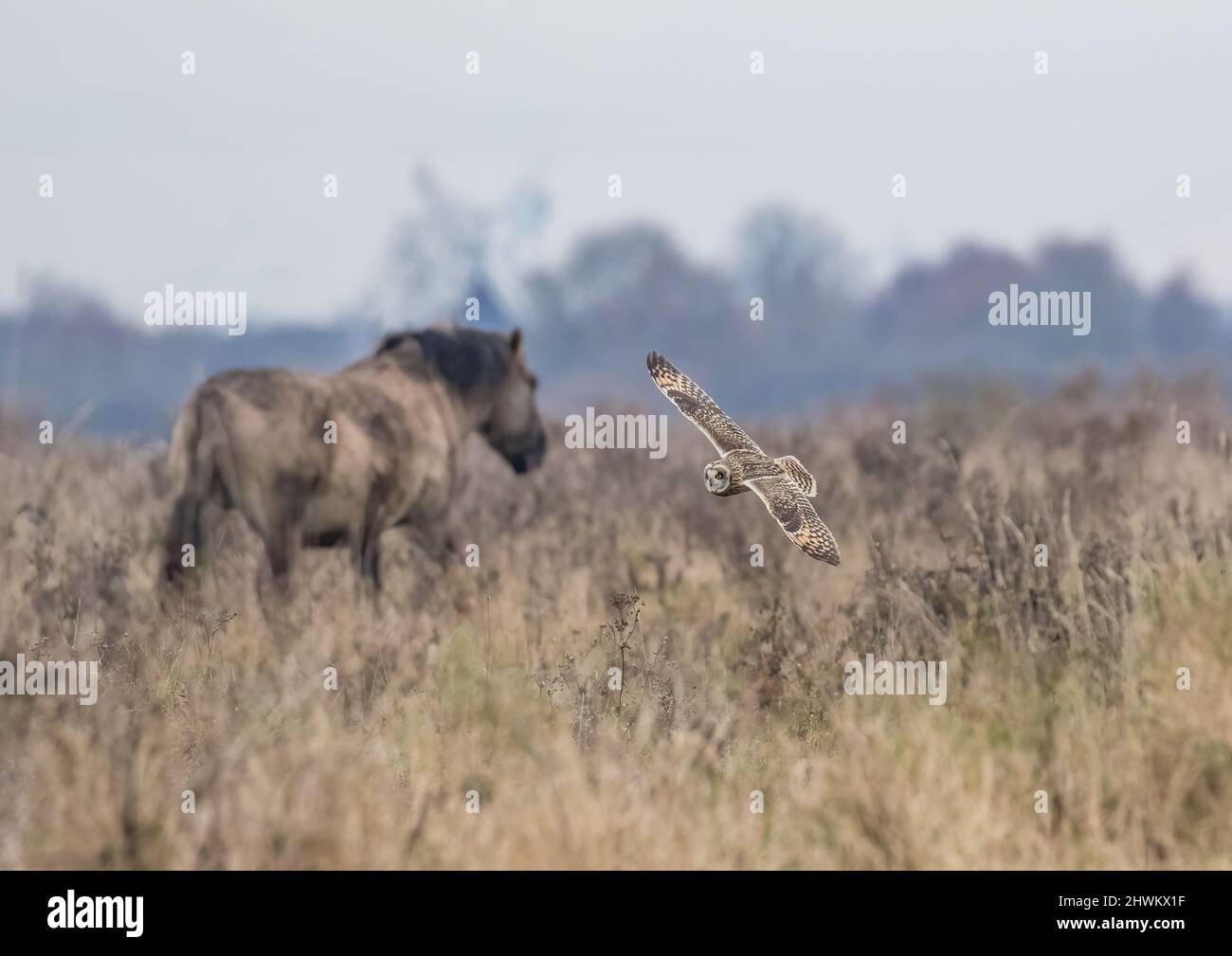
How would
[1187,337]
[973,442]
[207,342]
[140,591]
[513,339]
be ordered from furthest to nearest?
[1187,337], [207,342], [973,442], [513,339], [140,591]

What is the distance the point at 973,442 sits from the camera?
17734 mm

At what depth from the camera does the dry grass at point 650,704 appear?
455cm

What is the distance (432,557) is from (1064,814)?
5.45 meters

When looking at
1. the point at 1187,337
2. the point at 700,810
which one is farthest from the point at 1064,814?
the point at 1187,337

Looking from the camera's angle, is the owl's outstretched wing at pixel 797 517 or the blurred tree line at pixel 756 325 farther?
the blurred tree line at pixel 756 325

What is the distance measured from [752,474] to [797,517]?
0.66 m

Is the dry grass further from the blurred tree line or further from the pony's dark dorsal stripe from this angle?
the blurred tree line

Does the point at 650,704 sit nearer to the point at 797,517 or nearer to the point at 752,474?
the point at 797,517

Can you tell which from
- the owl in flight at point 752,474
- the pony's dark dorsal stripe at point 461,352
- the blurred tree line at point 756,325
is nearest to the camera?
the owl in flight at point 752,474

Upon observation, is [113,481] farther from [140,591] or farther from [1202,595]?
[1202,595]

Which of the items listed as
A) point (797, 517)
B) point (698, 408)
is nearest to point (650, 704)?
point (797, 517)

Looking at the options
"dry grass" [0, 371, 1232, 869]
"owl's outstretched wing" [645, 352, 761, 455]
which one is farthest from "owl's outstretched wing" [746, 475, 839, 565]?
"dry grass" [0, 371, 1232, 869]

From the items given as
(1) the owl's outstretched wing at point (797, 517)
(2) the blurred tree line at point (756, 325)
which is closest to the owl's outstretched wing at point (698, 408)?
(1) the owl's outstretched wing at point (797, 517)

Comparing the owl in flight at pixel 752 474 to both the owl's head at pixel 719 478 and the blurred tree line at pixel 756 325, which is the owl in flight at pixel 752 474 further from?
the blurred tree line at pixel 756 325
